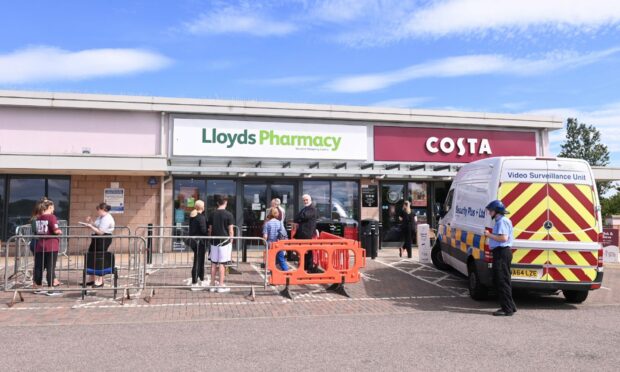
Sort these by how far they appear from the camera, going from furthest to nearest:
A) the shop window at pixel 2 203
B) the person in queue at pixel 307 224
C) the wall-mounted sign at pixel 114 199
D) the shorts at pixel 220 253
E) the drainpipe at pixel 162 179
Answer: the drainpipe at pixel 162 179
the wall-mounted sign at pixel 114 199
the shop window at pixel 2 203
the person in queue at pixel 307 224
the shorts at pixel 220 253

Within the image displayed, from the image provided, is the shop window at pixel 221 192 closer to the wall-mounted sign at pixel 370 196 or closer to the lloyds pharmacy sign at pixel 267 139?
the lloyds pharmacy sign at pixel 267 139

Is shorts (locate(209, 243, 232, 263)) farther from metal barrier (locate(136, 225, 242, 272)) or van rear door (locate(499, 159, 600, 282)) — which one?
van rear door (locate(499, 159, 600, 282))

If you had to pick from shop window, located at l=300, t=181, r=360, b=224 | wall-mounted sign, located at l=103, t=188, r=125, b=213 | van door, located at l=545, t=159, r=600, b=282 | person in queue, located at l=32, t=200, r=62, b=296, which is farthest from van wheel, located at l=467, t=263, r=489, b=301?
wall-mounted sign, located at l=103, t=188, r=125, b=213

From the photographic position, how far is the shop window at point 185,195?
14898 millimetres

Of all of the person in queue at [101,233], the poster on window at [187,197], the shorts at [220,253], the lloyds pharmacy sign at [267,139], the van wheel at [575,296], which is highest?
the lloyds pharmacy sign at [267,139]

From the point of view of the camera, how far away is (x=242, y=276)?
33.2ft

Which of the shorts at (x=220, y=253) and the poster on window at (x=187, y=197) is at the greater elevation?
the poster on window at (x=187, y=197)

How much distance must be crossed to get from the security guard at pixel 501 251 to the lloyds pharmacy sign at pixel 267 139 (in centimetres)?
905

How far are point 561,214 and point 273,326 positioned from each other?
490cm

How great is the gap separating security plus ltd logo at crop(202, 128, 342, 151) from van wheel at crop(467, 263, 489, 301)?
27.6 feet

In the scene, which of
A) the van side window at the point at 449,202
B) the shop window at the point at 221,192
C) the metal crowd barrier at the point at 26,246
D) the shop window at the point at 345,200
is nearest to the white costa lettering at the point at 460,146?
the shop window at the point at 345,200

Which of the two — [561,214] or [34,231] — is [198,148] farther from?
[561,214]

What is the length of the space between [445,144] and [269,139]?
20.7ft

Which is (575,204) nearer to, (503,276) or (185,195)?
(503,276)
